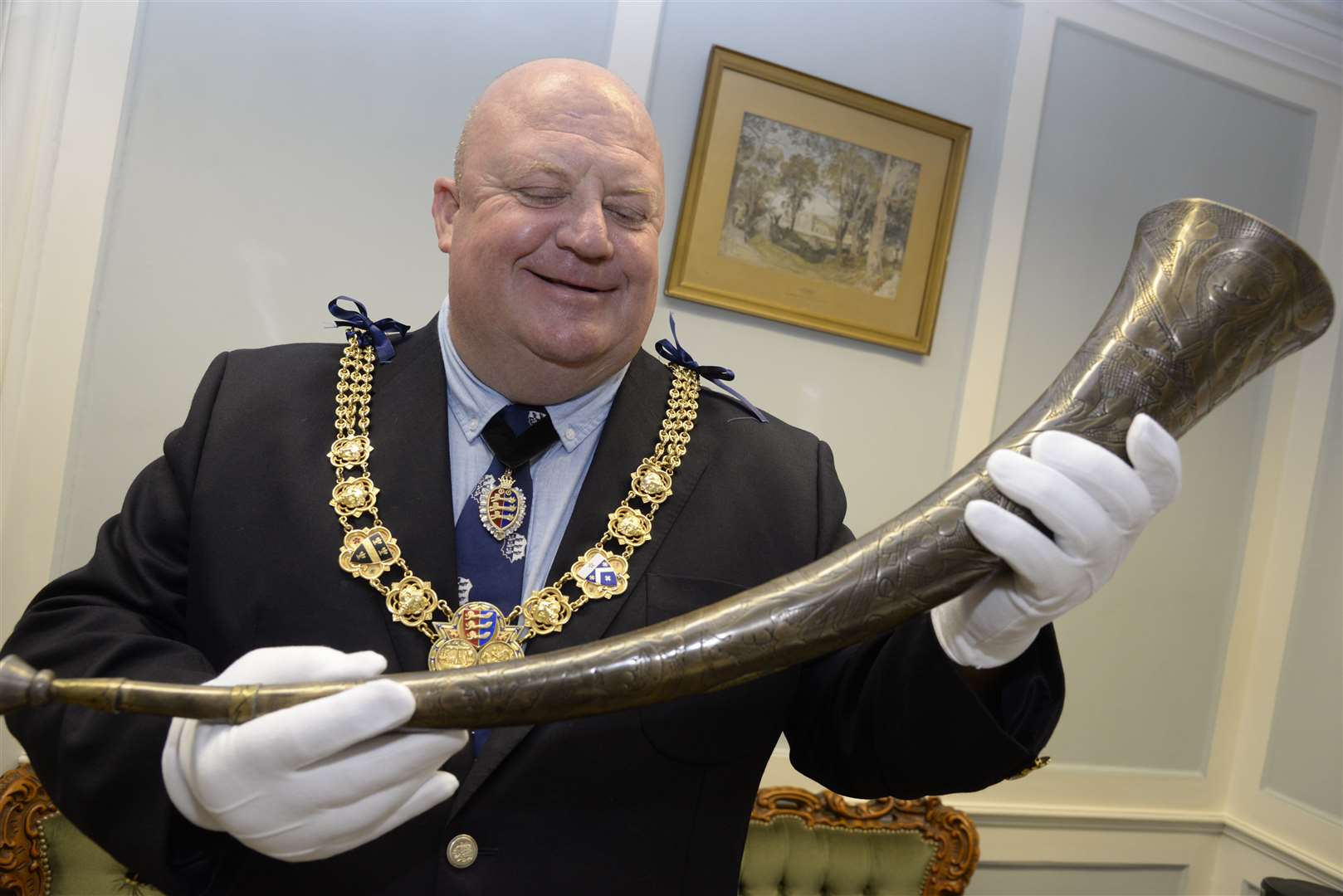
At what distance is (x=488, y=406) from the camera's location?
1.55 meters

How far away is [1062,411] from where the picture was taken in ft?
3.77

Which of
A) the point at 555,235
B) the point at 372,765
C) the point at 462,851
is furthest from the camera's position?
the point at 555,235

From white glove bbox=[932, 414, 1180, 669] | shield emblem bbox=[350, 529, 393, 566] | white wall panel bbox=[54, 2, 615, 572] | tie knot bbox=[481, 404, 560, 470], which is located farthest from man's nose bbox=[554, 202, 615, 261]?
white wall panel bbox=[54, 2, 615, 572]

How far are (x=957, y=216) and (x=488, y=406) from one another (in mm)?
2111

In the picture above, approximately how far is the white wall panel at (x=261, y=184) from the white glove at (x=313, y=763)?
1.67 meters

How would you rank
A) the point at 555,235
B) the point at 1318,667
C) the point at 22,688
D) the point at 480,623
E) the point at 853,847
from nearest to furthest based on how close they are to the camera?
the point at 22,688 → the point at 480,623 → the point at 555,235 → the point at 853,847 → the point at 1318,667

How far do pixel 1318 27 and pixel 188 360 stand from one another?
3.61 m

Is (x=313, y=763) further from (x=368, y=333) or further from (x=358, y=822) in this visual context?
(x=368, y=333)

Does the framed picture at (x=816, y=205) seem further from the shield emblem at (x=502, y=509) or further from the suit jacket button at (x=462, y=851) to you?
the suit jacket button at (x=462, y=851)

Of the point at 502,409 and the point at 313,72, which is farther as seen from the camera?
the point at 313,72

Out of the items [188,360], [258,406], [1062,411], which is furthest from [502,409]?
[188,360]

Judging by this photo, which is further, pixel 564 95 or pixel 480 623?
pixel 564 95

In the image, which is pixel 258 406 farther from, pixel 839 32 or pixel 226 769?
pixel 839 32

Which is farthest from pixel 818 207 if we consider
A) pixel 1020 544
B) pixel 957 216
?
pixel 1020 544
